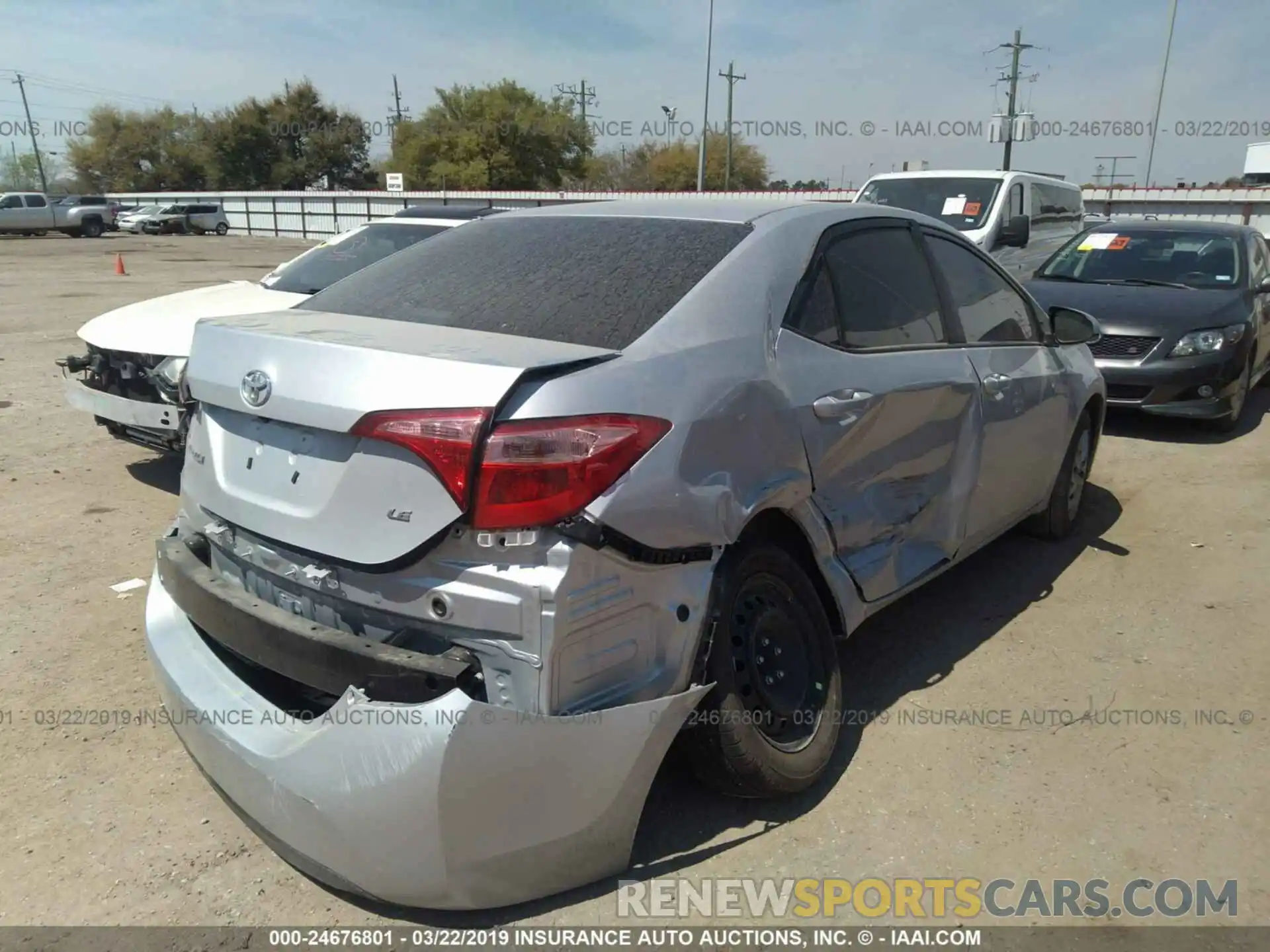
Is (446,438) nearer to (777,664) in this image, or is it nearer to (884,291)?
(777,664)

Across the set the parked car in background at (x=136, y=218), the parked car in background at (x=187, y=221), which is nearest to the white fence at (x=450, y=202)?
the parked car in background at (x=187, y=221)

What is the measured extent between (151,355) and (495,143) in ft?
167

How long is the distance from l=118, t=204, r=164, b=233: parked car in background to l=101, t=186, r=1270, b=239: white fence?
3709 mm

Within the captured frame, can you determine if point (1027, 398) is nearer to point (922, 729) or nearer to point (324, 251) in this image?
point (922, 729)

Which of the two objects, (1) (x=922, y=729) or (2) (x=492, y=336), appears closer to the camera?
(2) (x=492, y=336)

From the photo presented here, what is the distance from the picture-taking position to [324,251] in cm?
707

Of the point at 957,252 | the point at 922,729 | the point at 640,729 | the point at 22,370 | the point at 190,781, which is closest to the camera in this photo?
the point at 640,729

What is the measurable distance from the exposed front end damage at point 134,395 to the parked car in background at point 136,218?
144ft

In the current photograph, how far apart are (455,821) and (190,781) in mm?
1309

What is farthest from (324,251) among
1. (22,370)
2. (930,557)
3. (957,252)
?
(930,557)

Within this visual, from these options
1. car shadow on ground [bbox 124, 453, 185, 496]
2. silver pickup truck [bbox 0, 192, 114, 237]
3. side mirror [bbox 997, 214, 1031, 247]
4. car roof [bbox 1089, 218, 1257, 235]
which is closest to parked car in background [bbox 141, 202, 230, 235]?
silver pickup truck [bbox 0, 192, 114, 237]

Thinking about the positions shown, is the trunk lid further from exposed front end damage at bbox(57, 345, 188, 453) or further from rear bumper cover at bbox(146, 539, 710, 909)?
exposed front end damage at bbox(57, 345, 188, 453)

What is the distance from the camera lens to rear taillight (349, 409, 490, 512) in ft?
6.72

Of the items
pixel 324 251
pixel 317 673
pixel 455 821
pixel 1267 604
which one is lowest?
pixel 1267 604
